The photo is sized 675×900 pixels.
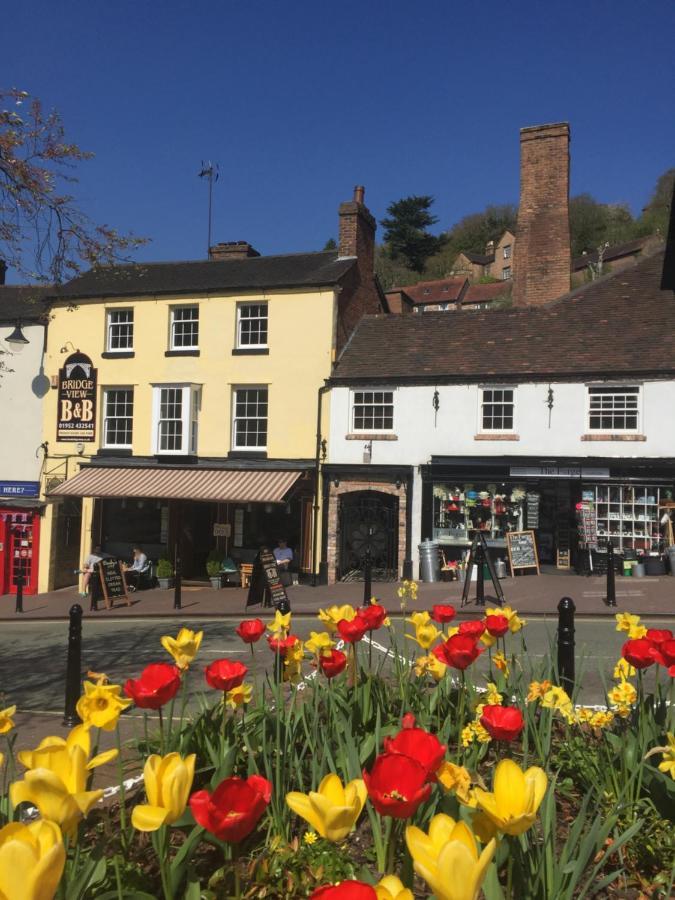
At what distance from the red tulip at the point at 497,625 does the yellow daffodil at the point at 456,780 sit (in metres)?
1.89

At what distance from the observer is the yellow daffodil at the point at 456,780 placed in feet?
7.75

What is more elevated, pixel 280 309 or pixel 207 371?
pixel 280 309

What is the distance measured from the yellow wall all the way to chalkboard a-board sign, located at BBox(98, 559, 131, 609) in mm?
4942

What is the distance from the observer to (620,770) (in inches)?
150

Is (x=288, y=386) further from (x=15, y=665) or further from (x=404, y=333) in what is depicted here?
(x=15, y=665)

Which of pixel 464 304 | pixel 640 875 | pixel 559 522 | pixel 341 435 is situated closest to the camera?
pixel 640 875

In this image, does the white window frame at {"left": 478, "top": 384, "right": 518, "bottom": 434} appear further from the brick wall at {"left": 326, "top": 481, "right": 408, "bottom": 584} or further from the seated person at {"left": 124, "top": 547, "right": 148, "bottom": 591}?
the seated person at {"left": 124, "top": 547, "right": 148, "bottom": 591}

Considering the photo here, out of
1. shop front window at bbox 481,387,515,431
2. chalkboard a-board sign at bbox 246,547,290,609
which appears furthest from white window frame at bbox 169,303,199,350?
chalkboard a-board sign at bbox 246,547,290,609

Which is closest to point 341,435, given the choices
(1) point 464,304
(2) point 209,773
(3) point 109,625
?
(3) point 109,625

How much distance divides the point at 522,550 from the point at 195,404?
10.3 metres

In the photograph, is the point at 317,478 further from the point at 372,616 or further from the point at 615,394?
the point at 372,616

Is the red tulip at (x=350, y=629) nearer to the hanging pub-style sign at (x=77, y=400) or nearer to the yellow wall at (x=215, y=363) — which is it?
the yellow wall at (x=215, y=363)

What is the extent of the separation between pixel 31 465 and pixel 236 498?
7.87 meters

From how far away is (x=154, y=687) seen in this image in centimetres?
298
